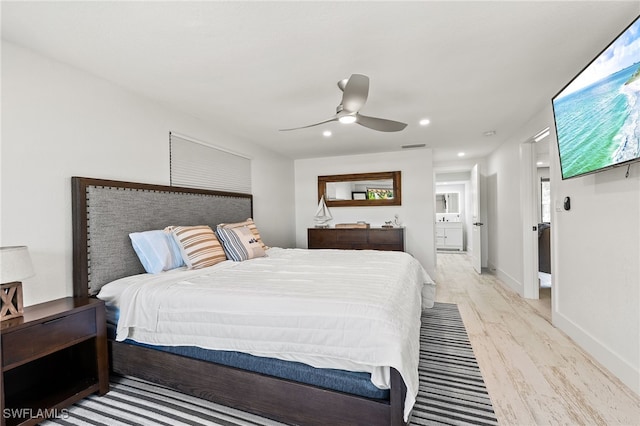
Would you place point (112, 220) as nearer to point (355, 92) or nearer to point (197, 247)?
point (197, 247)

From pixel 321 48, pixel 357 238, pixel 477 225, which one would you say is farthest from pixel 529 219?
pixel 321 48

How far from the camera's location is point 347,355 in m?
1.42

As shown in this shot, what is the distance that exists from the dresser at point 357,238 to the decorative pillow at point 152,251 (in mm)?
2970

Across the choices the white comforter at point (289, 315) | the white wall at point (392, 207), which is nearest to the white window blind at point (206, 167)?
the white comforter at point (289, 315)

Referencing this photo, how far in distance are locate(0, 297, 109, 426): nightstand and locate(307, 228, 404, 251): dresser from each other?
3.61 m

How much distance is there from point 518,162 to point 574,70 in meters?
1.89

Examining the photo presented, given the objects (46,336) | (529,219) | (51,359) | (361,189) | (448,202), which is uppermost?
(361,189)

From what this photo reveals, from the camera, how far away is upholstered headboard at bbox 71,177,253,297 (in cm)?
212

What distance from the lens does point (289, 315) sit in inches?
61.7

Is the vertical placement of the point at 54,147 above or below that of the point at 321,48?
below

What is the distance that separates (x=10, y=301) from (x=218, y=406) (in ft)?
4.30

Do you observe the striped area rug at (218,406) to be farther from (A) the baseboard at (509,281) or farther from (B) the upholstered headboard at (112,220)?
(A) the baseboard at (509,281)

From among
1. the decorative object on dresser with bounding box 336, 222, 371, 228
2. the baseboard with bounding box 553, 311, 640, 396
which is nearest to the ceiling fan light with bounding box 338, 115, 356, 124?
the baseboard with bounding box 553, 311, 640, 396

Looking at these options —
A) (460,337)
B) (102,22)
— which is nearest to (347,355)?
(460,337)
